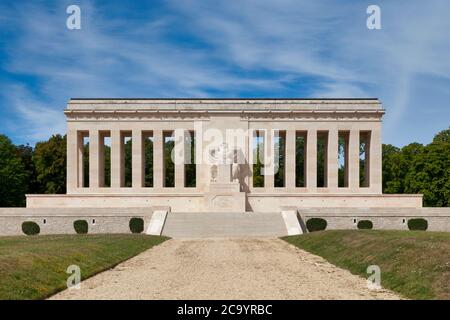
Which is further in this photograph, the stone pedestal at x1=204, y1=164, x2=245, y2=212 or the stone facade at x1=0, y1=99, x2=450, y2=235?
the stone facade at x1=0, y1=99, x2=450, y2=235

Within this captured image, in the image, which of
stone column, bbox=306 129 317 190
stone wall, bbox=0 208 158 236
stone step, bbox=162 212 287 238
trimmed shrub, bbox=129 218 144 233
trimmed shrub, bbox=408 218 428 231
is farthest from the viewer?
stone column, bbox=306 129 317 190

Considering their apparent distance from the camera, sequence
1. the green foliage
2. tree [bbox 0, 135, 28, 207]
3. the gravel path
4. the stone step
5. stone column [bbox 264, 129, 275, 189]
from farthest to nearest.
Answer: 1. tree [bbox 0, 135, 28, 207]
2. the green foliage
3. stone column [bbox 264, 129, 275, 189]
4. the stone step
5. the gravel path

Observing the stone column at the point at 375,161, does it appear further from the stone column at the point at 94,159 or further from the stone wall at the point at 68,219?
the stone column at the point at 94,159

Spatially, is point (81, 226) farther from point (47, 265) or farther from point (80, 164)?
point (47, 265)

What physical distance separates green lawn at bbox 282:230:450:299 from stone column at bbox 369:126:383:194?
37304mm

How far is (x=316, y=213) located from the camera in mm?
51562

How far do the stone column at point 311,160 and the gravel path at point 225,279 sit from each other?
128 ft

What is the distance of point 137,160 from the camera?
229 ft

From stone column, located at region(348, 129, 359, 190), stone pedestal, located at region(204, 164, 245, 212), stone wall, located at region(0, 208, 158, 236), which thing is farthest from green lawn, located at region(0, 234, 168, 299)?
stone column, located at region(348, 129, 359, 190)

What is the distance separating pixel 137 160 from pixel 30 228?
21.4 meters

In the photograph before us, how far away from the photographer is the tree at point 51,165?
83.7 m

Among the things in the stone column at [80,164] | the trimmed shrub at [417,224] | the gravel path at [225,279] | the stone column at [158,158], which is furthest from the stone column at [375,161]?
the gravel path at [225,279]

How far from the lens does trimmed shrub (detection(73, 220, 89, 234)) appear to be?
4966 cm

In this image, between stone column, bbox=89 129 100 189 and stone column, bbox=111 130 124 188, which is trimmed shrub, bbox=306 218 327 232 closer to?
stone column, bbox=111 130 124 188
